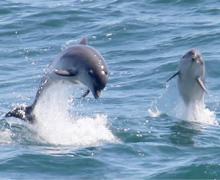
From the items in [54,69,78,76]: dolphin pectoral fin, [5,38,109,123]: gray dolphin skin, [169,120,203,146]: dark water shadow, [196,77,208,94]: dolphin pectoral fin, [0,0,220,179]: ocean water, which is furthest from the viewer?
[196,77,208,94]: dolphin pectoral fin

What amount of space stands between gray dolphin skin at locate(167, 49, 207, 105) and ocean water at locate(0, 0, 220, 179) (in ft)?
1.03

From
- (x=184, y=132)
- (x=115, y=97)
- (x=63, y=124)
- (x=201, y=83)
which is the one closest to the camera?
(x=63, y=124)

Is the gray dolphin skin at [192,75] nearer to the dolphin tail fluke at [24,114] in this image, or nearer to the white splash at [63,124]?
the white splash at [63,124]

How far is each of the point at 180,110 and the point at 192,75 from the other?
70 cm

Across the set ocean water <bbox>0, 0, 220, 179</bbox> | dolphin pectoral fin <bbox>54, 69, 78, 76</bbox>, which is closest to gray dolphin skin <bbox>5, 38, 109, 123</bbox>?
dolphin pectoral fin <bbox>54, 69, 78, 76</bbox>

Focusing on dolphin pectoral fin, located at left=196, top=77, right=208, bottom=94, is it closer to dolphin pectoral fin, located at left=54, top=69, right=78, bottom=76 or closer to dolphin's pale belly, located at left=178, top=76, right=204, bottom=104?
dolphin's pale belly, located at left=178, top=76, right=204, bottom=104

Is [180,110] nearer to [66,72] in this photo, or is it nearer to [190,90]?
[190,90]

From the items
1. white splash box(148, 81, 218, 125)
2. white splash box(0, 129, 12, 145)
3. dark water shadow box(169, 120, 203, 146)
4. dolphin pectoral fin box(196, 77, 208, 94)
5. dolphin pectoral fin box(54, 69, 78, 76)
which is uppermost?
dolphin pectoral fin box(54, 69, 78, 76)

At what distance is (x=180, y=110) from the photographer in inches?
719

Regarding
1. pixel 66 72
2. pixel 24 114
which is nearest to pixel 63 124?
pixel 24 114

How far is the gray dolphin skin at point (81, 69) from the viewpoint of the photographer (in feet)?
48.8

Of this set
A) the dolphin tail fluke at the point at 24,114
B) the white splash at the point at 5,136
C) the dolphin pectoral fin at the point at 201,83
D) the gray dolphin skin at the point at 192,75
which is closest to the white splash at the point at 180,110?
the gray dolphin skin at the point at 192,75

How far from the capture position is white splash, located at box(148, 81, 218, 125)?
1770 cm

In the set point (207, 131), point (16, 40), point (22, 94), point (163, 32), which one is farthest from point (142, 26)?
point (207, 131)
